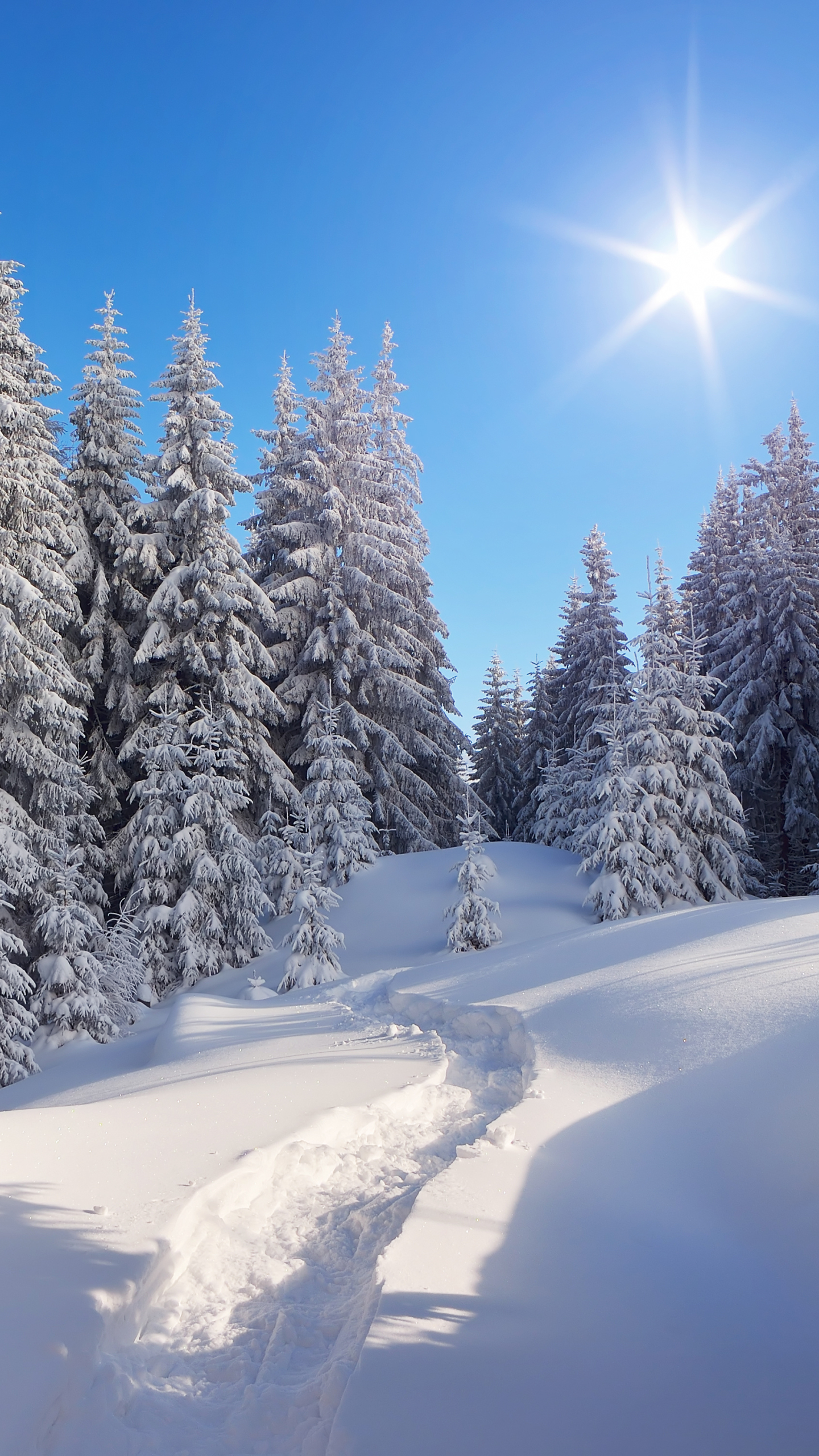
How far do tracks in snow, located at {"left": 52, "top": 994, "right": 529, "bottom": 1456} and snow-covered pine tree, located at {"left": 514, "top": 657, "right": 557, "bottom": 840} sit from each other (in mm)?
20316

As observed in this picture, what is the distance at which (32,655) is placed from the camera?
12.2 meters

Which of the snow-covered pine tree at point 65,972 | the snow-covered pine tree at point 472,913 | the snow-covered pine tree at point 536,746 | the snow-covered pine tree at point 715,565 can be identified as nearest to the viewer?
the snow-covered pine tree at point 65,972

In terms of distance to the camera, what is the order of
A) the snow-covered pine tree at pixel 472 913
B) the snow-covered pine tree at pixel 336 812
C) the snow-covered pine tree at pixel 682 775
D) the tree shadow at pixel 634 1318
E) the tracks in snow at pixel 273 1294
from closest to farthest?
the tree shadow at pixel 634 1318
the tracks in snow at pixel 273 1294
the snow-covered pine tree at pixel 472 913
the snow-covered pine tree at pixel 682 775
the snow-covered pine tree at pixel 336 812

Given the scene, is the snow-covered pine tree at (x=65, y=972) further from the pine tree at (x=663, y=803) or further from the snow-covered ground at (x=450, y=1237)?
the pine tree at (x=663, y=803)

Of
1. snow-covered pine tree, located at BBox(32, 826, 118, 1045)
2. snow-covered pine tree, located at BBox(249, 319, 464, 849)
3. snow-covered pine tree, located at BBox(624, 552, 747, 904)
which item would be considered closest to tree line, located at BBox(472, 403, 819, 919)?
snow-covered pine tree, located at BBox(624, 552, 747, 904)

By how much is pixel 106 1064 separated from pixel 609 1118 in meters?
7.45

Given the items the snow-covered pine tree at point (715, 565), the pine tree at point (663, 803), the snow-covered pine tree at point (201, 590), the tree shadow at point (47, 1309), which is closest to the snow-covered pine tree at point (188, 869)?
the snow-covered pine tree at point (201, 590)

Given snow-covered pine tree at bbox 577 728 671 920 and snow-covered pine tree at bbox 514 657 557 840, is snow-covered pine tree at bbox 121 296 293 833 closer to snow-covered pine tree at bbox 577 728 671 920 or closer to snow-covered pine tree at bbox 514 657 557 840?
snow-covered pine tree at bbox 577 728 671 920

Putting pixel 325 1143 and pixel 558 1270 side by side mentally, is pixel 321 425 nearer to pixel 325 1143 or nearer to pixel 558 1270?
pixel 325 1143

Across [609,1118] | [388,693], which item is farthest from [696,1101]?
[388,693]

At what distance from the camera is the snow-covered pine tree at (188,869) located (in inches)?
546

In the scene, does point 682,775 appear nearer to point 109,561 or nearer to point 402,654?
point 402,654

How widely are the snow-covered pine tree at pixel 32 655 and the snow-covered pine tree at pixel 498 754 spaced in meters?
19.5

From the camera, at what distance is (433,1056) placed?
755 centimetres
